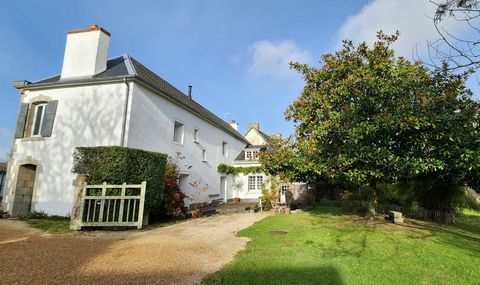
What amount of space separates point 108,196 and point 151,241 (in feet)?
9.89

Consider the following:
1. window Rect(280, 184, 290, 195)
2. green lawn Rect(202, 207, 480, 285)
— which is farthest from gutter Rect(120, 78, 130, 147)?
window Rect(280, 184, 290, 195)

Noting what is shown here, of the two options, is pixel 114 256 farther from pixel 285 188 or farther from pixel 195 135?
pixel 285 188

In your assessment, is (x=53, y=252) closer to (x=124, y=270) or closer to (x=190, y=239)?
(x=124, y=270)

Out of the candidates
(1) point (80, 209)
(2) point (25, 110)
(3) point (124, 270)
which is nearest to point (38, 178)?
(2) point (25, 110)

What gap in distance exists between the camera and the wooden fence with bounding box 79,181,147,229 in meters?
9.88

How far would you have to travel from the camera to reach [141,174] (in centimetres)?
1100

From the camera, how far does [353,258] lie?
6.04 metres

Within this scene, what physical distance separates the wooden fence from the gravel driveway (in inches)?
22.8

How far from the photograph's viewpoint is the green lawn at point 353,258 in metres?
4.82

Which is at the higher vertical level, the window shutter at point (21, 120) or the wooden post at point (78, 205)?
the window shutter at point (21, 120)

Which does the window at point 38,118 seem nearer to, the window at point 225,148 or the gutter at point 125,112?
the gutter at point 125,112

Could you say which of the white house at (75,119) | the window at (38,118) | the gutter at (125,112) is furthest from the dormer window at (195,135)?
the window at (38,118)

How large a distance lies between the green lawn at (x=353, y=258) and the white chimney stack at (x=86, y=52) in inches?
458

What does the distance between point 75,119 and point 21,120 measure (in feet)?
11.5
